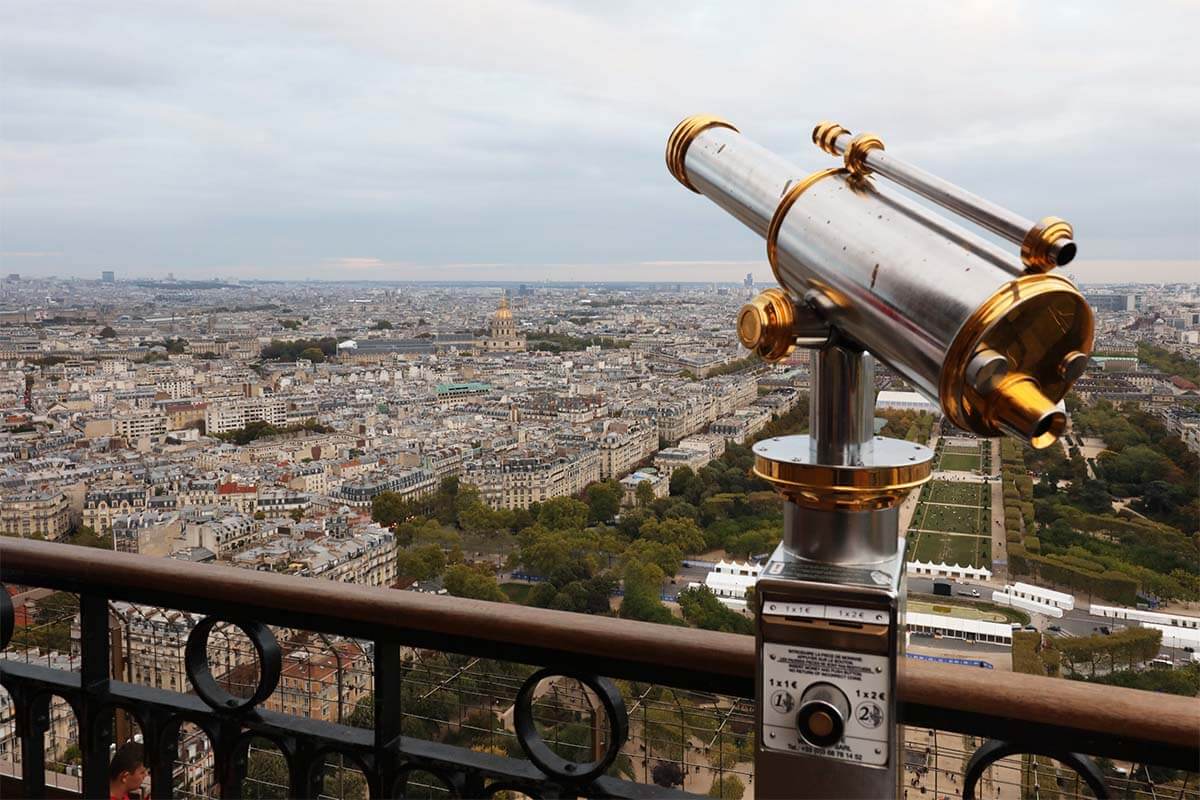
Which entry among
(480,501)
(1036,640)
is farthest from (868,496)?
(480,501)

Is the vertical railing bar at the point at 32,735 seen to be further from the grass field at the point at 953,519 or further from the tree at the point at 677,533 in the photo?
the tree at the point at 677,533

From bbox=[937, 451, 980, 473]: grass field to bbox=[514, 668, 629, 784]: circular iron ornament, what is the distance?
0.70 metres

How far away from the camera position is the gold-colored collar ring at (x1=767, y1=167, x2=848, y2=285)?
0.64m

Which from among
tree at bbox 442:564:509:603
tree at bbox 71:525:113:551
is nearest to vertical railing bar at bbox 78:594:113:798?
tree at bbox 442:564:509:603

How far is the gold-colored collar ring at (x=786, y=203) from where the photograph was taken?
0.64 m

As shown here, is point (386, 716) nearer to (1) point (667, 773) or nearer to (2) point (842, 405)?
(1) point (667, 773)

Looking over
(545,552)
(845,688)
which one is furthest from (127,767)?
(545,552)

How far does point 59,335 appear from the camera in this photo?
624 cm

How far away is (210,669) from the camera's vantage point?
3.23 feet

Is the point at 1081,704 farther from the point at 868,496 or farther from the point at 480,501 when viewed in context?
the point at 480,501

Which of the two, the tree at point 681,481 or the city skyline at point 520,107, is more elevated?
the city skyline at point 520,107

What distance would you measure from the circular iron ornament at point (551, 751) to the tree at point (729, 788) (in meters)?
0.18

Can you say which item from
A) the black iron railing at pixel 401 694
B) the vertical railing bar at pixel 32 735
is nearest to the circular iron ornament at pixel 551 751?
the black iron railing at pixel 401 694

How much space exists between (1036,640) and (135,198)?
205 inches
